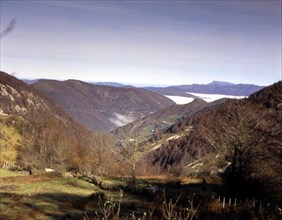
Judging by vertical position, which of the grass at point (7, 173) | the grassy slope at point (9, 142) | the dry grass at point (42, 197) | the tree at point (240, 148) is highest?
the tree at point (240, 148)

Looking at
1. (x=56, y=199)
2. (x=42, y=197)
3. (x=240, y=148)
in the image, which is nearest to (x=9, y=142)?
(x=42, y=197)

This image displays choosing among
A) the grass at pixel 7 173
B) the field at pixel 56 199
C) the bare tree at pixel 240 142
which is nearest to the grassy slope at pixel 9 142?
the grass at pixel 7 173

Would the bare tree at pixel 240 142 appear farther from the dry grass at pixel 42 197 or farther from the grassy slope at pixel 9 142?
the grassy slope at pixel 9 142

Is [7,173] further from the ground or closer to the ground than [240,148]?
closer to the ground

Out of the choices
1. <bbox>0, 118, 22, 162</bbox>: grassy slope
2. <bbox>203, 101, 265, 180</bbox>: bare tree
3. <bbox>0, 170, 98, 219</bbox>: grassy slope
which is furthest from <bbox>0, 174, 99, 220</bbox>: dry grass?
<bbox>0, 118, 22, 162</bbox>: grassy slope

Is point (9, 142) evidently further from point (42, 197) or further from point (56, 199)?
point (56, 199)

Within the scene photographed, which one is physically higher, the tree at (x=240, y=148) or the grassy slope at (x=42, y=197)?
the tree at (x=240, y=148)

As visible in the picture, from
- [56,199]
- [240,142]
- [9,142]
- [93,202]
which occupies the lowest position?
[9,142]

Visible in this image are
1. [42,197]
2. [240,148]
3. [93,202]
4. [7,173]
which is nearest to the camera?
[93,202]

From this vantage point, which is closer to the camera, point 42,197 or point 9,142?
point 42,197

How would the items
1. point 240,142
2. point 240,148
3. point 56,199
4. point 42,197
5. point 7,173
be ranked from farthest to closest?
point 7,173, point 240,148, point 240,142, point 42,197, point 56,199

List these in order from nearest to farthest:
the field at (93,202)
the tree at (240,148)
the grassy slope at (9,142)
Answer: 1. the field at (93,202)
2. the tree at (240,148)
3. the grassy slope at (9,142)
